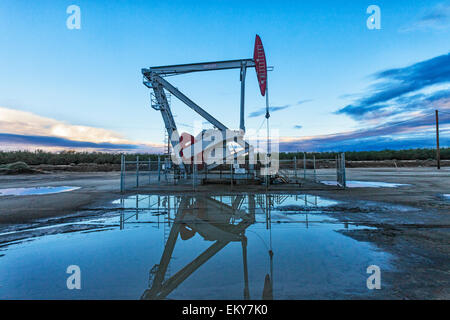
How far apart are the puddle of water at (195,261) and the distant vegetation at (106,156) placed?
4457 cm

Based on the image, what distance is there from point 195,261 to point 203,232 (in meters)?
1.60

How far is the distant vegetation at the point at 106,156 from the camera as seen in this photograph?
51219 mm

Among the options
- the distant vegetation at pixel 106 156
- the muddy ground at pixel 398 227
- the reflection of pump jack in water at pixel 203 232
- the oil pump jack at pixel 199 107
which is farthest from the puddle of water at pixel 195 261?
the distant vegetation at pixel 106 156

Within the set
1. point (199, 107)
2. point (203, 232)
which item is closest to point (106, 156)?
point (199, 107)

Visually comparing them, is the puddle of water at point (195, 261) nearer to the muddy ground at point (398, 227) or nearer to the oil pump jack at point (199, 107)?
the muddy ground at point (398, 227)

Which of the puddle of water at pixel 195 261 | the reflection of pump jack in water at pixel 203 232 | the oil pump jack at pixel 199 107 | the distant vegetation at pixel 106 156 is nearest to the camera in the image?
the puddle of water at pixel 195 261

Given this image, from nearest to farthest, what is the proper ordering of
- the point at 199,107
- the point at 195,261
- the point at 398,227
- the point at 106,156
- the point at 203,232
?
the point at 195,261
the point at 203,232
the point at 398,227
the point at 199,107
the point at 106,156

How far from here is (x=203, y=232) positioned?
18.0 ft

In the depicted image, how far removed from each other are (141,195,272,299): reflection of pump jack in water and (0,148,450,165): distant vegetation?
140ft

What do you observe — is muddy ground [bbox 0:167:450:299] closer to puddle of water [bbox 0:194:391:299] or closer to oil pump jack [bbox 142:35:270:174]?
puddle of water [bbox 0:194:391:299]

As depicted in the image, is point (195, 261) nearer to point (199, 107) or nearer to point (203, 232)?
point (203, 232)

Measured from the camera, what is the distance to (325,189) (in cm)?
1341
